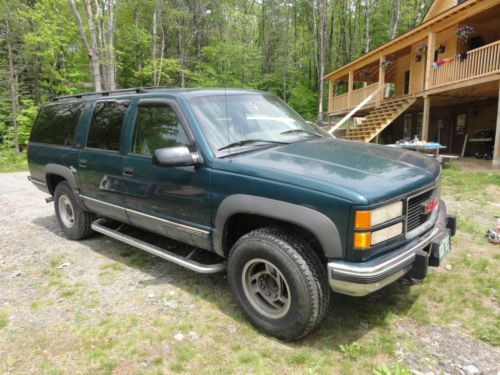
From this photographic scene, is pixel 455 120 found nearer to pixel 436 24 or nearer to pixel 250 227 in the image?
pixel 436 24

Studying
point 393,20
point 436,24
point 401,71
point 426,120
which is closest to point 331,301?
point 426,120

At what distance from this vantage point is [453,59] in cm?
1197

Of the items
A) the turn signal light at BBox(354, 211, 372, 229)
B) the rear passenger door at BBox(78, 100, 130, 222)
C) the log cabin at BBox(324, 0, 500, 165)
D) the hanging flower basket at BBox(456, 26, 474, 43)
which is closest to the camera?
the turn signal light at BBox(354, 211, 372, 229)

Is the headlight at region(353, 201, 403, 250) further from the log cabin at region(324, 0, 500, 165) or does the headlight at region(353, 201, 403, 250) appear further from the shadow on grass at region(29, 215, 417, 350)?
the log cabin at region(324, 0, 500, 165)

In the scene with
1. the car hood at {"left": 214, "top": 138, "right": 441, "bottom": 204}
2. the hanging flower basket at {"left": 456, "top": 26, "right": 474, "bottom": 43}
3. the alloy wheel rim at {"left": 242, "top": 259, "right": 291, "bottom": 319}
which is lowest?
the alloy wheel rim at {"left": 242, "top": 259, "right": 291, "bottom": 319}

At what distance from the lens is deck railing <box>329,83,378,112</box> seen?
17.2 meters

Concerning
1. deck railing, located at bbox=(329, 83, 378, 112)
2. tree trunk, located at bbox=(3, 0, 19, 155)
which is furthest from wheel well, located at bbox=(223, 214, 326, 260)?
tree trunk, located at bbox=(3, 0, 19, 155)

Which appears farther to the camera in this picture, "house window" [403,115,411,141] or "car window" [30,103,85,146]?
"house window" [403,115,411,141]

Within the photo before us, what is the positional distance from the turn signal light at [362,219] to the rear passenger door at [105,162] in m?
2.53

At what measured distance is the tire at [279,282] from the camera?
2.42 meters

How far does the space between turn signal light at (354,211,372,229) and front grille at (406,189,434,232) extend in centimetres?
49

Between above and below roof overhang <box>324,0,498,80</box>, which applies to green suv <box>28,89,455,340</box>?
below

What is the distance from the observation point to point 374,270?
2217 mm

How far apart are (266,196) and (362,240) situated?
73cm
